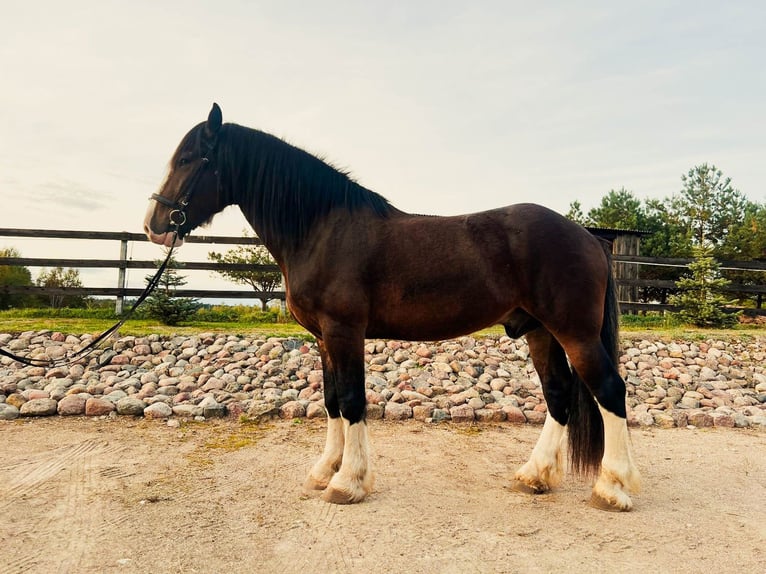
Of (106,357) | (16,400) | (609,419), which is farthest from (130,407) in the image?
(609,419)

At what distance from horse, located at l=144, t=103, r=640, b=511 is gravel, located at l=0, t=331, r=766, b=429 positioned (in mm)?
1999

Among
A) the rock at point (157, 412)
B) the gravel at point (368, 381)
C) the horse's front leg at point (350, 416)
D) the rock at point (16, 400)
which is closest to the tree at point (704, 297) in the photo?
the gravel at point (368, 381)

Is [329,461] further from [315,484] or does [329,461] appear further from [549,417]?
[549,417]

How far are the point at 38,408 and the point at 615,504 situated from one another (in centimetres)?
563

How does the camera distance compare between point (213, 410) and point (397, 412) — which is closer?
point (213, 410)

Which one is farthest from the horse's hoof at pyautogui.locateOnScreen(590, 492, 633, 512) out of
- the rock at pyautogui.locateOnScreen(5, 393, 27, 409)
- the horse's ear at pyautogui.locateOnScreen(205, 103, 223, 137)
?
the rock at pyautogui.locateOnScreen(5, 393, 27, 409)

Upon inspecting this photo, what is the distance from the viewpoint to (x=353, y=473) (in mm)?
3182

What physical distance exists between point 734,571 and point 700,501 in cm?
107

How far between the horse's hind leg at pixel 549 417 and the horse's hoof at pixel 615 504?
376 mm

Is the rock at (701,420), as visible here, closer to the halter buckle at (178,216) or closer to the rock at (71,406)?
the halter buckle at (178,216)

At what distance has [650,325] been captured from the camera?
1241 cm

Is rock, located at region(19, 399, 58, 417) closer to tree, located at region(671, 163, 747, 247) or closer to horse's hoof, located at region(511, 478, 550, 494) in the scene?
horse's hoof, located at region(511, 478, 550, 494)

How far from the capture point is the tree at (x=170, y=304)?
9398mm

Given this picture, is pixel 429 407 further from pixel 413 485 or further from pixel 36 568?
pixel 36 568
